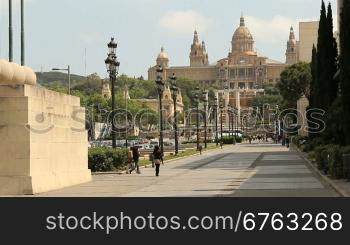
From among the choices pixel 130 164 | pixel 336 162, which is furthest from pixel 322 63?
pixel 336 162

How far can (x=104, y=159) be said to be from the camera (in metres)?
36.1

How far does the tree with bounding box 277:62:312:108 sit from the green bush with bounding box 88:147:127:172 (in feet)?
168

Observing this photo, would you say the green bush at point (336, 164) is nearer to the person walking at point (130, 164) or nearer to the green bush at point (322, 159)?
the green bush at point (322, 159)

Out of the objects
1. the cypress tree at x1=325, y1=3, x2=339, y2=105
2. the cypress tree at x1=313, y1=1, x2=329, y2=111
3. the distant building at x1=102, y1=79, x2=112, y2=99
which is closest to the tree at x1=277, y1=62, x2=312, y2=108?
the cypress tree at x1=313, y1=1, x2=329, y2=111

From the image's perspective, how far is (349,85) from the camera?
99.3 ft

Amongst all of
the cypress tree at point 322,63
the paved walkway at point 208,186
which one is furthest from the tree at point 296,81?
the paved walkway at point 208,186

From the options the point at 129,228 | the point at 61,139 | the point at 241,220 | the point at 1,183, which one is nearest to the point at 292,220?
the point at 241,220

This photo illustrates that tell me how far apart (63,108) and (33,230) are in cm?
1496

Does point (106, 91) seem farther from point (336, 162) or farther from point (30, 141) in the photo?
point (30, 141)

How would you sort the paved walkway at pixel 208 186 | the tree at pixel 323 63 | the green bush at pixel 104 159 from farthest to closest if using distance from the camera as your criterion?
1. the tree at pixel 323 63
2. the green bush at pixel 104 159
3. the paved walkway at pixel 208 186

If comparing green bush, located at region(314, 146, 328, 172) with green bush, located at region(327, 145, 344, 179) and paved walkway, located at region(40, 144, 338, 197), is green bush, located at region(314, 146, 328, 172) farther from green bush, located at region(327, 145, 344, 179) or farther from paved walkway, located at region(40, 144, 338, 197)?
green bush, located at region(327, 145, 344, 179)

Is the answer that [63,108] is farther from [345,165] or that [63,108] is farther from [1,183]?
[345,165]

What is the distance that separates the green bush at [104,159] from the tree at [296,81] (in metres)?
51.3

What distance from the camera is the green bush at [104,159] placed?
118 feet
